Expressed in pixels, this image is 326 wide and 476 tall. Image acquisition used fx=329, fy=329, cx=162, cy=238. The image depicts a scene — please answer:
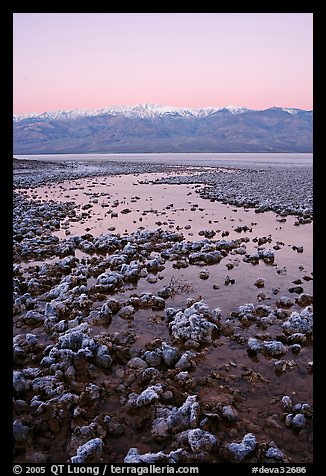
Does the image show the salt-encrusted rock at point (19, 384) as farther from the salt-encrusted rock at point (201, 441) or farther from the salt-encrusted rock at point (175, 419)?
the salt-encrusted rock at point (201, 441)

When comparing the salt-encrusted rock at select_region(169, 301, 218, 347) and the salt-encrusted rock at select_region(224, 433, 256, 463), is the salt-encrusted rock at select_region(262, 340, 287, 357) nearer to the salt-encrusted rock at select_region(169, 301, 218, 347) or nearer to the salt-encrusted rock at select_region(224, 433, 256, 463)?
the salt-encrusted rock at select_region(169, 301, 218, 347)

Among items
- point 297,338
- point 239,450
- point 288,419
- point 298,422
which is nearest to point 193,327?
point 297,338

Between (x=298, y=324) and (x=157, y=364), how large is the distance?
3189 mm

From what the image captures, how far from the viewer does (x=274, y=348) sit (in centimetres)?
632

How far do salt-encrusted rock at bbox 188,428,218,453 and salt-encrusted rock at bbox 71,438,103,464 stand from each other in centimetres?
115

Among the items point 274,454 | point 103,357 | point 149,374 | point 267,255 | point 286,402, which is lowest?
point 274,454

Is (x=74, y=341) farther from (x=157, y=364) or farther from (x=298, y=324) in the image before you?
(x=298, y=324)

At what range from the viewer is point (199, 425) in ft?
14.9

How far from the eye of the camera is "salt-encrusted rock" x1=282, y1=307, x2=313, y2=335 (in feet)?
22.7

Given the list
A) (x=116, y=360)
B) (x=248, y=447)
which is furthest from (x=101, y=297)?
(x=248, y=447)

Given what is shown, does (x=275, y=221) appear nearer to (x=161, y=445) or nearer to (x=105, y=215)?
(x=105, y=215)

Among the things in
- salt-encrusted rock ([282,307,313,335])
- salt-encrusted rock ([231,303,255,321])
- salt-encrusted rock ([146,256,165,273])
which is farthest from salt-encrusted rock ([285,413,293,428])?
salt-encrusted rock ([146,256,165,273])

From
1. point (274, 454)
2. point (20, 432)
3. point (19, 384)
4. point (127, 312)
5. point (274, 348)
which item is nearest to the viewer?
point (274, 454)
